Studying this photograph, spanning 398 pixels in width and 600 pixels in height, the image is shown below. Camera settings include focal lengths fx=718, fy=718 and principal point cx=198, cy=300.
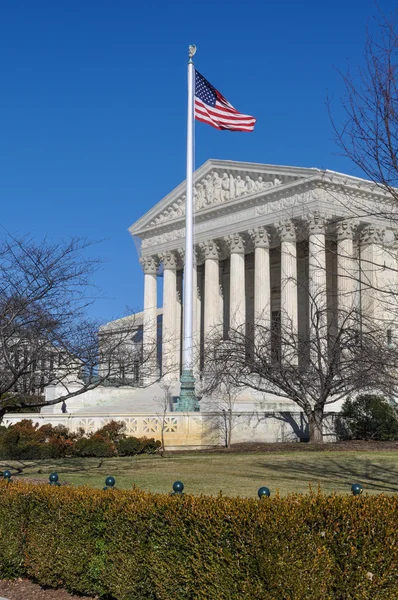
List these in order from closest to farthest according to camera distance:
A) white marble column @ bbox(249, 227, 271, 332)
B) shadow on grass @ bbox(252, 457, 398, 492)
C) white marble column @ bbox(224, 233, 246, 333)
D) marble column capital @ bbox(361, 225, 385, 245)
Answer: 1. shadow on grass @ bbox(252, 457, 398, 492)
2. marble column capital @ bbox(361, 225, 385, 245)
3. white marble column @ bbox(249, 227, 271, 332)
4. white marble column @ bbox(224, 233, 246, 333)

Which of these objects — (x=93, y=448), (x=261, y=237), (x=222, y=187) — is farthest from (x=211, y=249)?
(x=93, y=448)

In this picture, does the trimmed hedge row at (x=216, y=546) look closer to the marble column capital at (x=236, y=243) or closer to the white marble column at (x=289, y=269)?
the white marble column at (x=289, y=269)

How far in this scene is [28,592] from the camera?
906 centimetres

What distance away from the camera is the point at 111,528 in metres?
8.30

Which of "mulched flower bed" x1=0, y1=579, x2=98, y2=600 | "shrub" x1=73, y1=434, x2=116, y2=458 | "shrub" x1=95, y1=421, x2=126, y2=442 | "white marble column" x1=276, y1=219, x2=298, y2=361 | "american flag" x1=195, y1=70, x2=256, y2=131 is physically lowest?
"mulched flower bed" x1=0, y1=579, x2=98, y2=600

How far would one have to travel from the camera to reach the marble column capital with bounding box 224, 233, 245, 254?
177 ft

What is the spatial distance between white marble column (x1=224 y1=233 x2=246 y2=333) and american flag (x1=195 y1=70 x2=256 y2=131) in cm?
1845

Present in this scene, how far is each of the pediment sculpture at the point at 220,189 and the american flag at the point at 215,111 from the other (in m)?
15.0

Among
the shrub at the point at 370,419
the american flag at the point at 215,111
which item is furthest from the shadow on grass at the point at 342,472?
the american flag at the point at 215,111

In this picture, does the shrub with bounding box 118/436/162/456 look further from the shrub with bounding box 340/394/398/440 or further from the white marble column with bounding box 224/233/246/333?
the white marble column with bounding box 224/233/246/333

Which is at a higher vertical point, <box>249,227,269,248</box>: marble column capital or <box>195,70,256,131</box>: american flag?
<box>195,70,256,131</box>: american flag

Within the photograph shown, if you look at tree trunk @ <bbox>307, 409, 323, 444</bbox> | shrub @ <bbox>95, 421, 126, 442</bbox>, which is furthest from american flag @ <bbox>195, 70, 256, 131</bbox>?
shrub @ <bbox>95, 421, 126, 442</bbox>

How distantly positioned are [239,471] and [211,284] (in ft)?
121

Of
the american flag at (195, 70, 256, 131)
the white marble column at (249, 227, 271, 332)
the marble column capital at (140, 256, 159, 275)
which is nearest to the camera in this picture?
the american flag at (195, 70, 256, 131)
